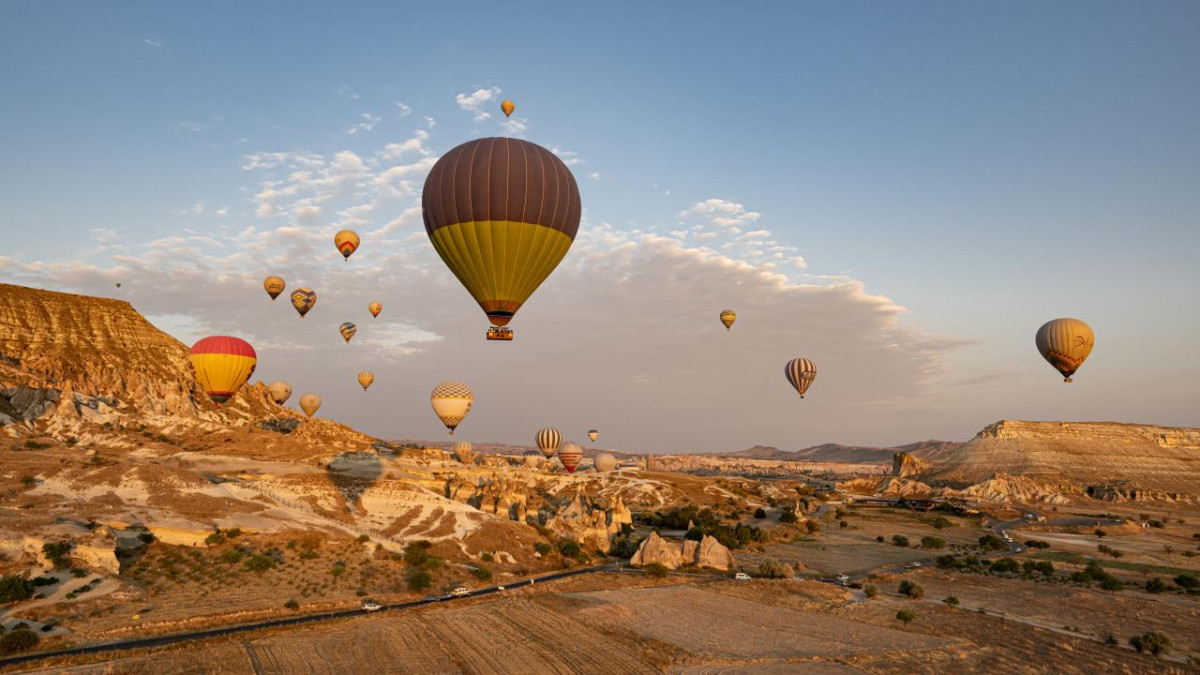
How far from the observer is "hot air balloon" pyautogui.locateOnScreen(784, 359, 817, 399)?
96.5 metres

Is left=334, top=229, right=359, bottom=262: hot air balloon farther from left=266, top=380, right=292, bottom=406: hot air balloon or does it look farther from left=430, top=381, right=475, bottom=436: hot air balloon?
left=266, top=380, right=292, bottom=406: hot air balloon

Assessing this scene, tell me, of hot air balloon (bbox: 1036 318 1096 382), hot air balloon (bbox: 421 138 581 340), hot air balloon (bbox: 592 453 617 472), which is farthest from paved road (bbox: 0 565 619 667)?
hot air balloon (bbox: 592 453 617 472)

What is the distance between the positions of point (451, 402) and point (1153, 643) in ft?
237

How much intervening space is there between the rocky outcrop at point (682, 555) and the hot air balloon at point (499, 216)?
24010 mm

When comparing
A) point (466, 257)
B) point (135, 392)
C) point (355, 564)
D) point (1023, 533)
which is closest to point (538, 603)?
point (355, 564)

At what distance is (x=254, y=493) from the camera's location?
2397 inches

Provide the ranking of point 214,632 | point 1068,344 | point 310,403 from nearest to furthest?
point 214,632
point 1068,344
point 310,403

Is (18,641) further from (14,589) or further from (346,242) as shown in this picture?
(346,242)

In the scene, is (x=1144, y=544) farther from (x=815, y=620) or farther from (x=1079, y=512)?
(x=815, y=620)

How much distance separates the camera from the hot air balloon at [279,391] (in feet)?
511

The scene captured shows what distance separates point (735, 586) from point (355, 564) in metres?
28.3

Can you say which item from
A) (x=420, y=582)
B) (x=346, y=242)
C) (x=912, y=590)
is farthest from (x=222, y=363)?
(x=912, y=590)

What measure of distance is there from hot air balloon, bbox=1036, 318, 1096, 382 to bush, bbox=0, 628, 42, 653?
331 ft

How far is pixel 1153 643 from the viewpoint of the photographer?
102 feet
